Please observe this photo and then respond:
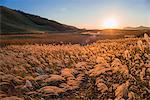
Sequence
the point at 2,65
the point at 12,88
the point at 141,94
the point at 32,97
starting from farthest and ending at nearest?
the point at 2,65 < the point at 12,88 < the point at 32,97 < the point at 141,94

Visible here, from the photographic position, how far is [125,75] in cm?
745

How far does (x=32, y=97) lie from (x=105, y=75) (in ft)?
5.72

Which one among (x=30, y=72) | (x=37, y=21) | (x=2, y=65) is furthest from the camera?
(x=37, y=21)

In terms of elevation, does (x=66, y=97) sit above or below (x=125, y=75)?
below

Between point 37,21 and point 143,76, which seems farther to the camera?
point 37,21

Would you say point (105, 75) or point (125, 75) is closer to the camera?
point (125, 75)

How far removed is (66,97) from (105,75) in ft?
3.38

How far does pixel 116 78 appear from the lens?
7.90 meters

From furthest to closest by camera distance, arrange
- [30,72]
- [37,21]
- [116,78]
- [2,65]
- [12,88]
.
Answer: [37,21] < [2,65] < [30,72] < [12,88] < [116,78]

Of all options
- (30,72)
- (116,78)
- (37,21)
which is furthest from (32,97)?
(37,21)

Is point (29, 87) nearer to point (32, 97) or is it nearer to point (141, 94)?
point (32, 97)

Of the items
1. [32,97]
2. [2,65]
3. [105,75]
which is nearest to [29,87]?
[32,97]

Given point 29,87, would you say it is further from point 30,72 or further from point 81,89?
point 30,72

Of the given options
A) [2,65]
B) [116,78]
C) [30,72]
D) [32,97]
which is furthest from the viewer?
[2,65]
